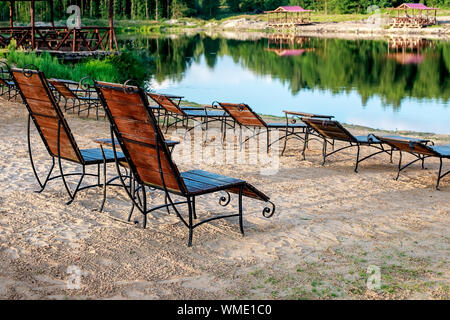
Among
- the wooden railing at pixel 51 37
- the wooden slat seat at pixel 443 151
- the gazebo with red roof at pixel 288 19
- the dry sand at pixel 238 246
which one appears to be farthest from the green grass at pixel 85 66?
the gazebo with red roof at pixel 288 19

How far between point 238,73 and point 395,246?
22.9 meters

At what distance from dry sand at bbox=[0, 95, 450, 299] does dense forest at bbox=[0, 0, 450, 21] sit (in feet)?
182

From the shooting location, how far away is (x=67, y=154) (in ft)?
14.7

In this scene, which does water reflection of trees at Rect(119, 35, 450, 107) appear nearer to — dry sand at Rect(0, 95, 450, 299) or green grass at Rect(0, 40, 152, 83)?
green grass at Rect(0, 40, 152, 83)

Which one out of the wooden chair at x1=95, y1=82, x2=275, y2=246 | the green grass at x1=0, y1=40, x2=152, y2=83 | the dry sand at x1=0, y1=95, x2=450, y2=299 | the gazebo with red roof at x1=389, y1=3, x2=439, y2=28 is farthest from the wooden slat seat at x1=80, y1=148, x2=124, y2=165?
the gazebo with red roof at x1=389, y1=3, x2=439, y2=28

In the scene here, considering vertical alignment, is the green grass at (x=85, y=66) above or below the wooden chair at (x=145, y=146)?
above

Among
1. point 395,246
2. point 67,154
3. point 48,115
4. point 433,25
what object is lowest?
point 395,246

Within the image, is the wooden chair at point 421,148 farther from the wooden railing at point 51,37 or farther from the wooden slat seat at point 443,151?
the wooden railing at point 51,37

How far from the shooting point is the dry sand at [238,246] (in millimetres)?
3086

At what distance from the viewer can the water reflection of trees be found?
20.5m

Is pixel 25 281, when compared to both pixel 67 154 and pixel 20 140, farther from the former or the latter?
pixel 20 140

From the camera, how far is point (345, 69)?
26.6 m

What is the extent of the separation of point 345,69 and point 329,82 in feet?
15.3

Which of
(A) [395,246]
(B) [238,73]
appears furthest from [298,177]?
(B) [238,73]
